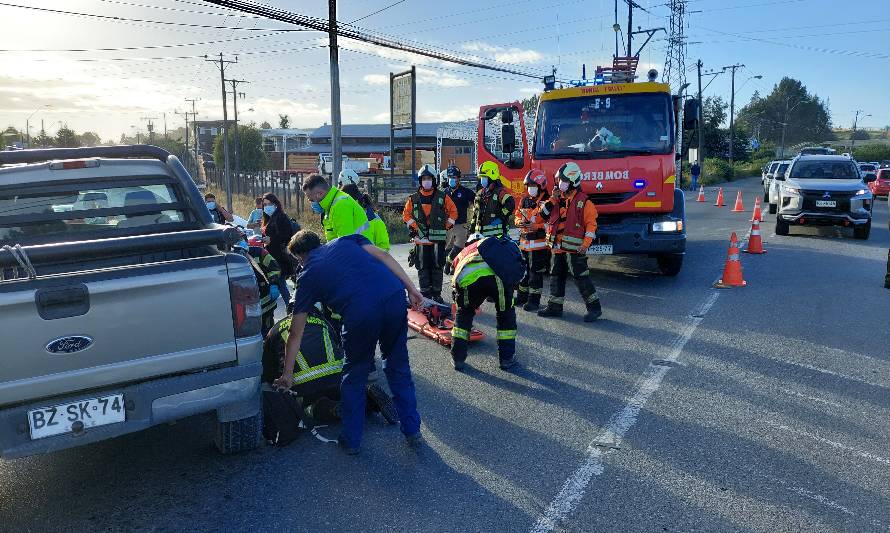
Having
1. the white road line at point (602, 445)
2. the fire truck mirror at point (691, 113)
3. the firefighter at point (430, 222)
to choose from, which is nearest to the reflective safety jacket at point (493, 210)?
the firefighter at point (430, 222)

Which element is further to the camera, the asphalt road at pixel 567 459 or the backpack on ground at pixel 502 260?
the backpack on ground at pixel 502 260

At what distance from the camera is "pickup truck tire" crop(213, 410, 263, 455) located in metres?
4.01

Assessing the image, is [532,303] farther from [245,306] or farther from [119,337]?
[119,337]

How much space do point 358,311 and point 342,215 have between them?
2.23m

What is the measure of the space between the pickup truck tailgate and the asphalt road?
84cm

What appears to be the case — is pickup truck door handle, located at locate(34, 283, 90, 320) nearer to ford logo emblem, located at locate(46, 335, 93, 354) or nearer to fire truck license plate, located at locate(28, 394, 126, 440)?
ford logo emblem, located at locate(46, 335, 93, 354)

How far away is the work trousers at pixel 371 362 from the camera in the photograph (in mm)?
4059

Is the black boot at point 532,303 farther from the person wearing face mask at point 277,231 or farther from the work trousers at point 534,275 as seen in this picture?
the person wearing face mask at point 277,231

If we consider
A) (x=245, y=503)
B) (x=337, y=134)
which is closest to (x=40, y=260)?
(x=245, y=503)

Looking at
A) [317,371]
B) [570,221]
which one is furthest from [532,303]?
[317,371]

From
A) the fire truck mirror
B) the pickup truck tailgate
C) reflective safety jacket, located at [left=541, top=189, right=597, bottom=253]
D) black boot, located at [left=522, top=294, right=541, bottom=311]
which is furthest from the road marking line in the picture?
the fire truck mirror

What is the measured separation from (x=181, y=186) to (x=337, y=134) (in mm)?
14842

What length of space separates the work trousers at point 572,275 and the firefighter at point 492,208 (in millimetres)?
803

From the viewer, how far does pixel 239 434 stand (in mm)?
4039
